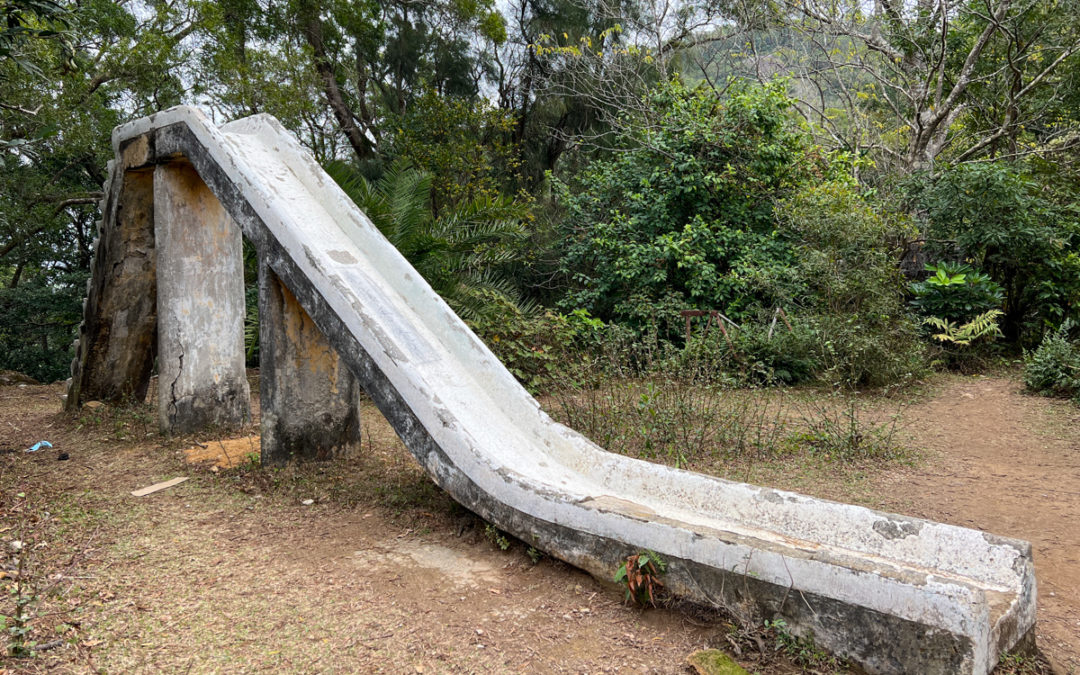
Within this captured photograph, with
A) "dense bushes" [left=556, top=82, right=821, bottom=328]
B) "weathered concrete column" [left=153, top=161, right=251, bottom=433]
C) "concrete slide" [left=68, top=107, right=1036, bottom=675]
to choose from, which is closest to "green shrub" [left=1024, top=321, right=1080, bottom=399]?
"dense bushes" [left=556, top=82, right=821, bottom=328]

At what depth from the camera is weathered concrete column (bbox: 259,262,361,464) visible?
427 cm

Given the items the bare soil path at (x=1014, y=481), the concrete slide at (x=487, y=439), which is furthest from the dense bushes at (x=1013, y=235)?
the concrete slide at (x=487, y=439)

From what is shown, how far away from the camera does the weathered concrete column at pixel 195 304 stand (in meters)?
5.27

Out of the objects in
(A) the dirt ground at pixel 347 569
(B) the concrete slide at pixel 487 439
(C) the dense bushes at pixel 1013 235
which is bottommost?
(A) the dirt ground at pixel 347 569

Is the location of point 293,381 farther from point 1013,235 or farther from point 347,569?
point 1013,235

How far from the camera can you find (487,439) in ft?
11.9

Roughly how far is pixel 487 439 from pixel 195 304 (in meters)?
2.91

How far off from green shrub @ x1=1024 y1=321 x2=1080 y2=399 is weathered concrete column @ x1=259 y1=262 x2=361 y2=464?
22.1 feet

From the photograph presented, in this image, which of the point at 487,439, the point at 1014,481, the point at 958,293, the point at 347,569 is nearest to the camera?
the point at 347,569

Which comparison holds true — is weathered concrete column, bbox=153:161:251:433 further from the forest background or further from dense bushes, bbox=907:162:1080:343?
dense bushes, bbox=907:162:1080:343

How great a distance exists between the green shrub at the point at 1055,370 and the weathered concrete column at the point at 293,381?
6742 mm

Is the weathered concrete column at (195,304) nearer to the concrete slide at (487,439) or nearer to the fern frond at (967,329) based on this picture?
the concrete slide at (487,439)

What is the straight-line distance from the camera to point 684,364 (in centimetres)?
684

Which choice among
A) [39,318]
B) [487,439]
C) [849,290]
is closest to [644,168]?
[849,290]
